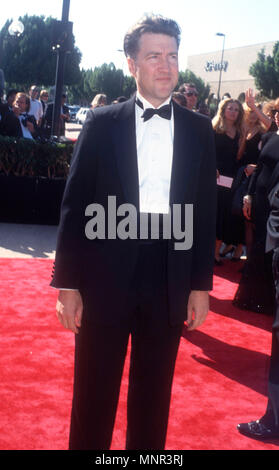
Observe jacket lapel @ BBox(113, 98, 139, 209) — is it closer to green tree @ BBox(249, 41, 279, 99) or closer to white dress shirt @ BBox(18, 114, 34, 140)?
white dress shirt @ BBox(18, 114, 34, 140)

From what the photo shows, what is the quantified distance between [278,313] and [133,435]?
3.74ft

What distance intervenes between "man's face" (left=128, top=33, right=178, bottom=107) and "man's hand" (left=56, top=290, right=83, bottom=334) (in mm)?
844

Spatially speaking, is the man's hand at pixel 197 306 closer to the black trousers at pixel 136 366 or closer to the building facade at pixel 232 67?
the black trousers at pixel 136 366

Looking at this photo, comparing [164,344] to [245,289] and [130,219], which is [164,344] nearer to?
[130,219]

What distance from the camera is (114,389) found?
A: 7.32ft

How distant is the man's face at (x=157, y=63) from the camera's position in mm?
2088

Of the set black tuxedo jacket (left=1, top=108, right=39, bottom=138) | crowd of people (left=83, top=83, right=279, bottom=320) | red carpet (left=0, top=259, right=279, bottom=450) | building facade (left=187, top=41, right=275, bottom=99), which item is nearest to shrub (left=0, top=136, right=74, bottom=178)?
black tuxedo jacket (left=1, top=108, right=39, bottom=138)

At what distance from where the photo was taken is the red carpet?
302 centimetres

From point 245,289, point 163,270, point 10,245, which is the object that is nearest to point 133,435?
point 163,270

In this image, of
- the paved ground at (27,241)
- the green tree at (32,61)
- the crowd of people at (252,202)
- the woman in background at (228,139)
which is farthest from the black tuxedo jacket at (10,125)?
the green tree at (32,61)

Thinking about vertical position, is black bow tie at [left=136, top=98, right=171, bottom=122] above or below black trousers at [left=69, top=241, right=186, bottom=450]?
above

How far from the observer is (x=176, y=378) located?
376 centimetres

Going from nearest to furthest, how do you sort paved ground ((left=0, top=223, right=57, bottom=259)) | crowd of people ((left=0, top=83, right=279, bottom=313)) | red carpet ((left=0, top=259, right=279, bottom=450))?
red carpet ((left=0, top=259, right=279, bottom=450)) < crowd of people ((left=0, top=83, right=279, bottom=313)) < paved ground ((left=0, top=223, right=57, bottom=259))

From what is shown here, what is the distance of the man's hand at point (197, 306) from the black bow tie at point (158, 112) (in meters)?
0.73
